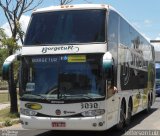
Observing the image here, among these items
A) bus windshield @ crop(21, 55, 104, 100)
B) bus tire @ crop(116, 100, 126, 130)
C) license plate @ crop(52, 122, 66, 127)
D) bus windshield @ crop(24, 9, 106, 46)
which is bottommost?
bus tire @ crop(116, 100, 126, 130)

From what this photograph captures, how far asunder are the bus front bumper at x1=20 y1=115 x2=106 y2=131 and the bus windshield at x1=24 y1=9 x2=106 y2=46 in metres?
2.17

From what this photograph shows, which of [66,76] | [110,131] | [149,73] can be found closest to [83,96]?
[66,76]

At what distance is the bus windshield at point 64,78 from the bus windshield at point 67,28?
1.90ft

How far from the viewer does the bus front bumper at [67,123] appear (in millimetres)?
12750

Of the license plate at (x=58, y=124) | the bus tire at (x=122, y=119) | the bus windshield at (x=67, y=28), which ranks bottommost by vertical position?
the bus tire at (x=122, y=119)

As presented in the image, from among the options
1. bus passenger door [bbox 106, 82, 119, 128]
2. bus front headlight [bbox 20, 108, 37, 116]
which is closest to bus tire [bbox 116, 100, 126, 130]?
bus passenger door [bbox 106, 82, 119, 128]

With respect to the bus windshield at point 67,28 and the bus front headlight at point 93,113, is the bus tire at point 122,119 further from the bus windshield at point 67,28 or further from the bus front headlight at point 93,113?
the bus windshield at point 67,28

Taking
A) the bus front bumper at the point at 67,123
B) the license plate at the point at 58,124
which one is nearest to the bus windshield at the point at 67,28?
the bus front bumper at the point at 67,123

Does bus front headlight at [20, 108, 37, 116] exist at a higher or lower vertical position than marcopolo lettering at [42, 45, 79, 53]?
lower

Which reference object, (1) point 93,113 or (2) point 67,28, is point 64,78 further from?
(2) point 67,28

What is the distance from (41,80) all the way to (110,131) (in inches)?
144

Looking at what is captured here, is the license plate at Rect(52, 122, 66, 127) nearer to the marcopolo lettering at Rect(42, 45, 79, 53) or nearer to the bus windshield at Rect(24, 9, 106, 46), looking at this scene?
the marcopolo lettering at Rect(42, 45, 79, 53)

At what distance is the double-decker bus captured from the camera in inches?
506

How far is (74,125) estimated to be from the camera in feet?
42.0
